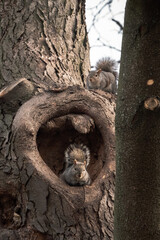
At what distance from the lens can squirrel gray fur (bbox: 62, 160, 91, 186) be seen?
348 centimetres

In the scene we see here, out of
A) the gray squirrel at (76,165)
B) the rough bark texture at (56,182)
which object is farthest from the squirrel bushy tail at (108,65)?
the rough bark texture at (56,182)

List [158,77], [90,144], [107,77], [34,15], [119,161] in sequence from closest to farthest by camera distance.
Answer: [158,77] → [119,161] → [90,144] → [34,15] → [107,77]

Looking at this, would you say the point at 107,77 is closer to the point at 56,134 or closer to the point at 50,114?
the point at 56,134

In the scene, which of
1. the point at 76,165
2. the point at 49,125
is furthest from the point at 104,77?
the point at 49,125

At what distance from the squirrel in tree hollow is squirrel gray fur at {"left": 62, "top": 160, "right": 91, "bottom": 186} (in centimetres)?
143

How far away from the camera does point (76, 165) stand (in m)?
3.75

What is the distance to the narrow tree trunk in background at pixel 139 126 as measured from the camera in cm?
134

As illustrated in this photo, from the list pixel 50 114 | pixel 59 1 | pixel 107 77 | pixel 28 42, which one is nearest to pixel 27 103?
pixel 50 114

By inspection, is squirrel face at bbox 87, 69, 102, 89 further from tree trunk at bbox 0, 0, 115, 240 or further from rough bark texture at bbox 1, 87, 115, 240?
rough bark texture at bbox 1, 87, 115, 240

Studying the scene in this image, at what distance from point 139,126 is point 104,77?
388 centimetres

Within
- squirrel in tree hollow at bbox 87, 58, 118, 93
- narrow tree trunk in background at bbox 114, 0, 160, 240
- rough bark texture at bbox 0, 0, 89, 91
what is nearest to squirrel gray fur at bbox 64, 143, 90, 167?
rough bark texture at bbox 0, 0, 89, 91

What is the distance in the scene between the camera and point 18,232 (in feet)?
7.99

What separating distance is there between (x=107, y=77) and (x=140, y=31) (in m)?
3.85

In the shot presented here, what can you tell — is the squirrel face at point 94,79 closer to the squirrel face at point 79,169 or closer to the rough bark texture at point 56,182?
the squirrel face at point 79,169
